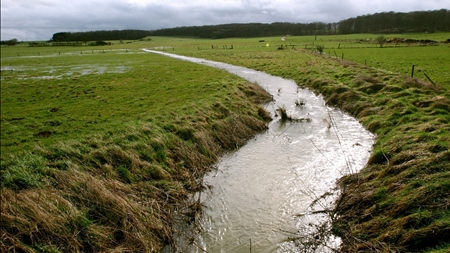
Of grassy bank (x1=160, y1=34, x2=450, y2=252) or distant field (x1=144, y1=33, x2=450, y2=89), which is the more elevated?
distant field (x1=144, y1=33, x2=450, y2=89)

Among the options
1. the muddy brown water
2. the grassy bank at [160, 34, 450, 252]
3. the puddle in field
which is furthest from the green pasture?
the grassy bank at [160, 34, 450, 252]

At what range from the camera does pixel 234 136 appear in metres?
15.6

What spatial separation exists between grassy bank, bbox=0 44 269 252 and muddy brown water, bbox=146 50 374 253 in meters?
1.03

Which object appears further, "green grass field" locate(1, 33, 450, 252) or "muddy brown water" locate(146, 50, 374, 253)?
"muddy brown water" locate(146, 50, 374, 253)

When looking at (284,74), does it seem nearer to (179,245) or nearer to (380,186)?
(380,186)

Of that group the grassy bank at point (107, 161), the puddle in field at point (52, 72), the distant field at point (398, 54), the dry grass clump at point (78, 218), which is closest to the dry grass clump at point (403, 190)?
the grassy bank at point (107, 161)

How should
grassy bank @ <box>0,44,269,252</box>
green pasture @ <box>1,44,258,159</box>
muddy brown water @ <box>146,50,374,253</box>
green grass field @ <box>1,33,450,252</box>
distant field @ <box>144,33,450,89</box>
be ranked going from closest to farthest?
1. green grass field @ <box>1,33,450,252</box>
2. grassy bank @ <box>0,44,269,252</box>
3. muddy brown water @ <box>146,50,374,253</box>
4. green pasture @ <box>1,44,258,159</box>
5. distant field @ <box>144,33,450,89</box>

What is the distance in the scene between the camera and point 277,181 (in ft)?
37.2

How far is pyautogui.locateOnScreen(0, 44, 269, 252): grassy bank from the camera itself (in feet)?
23.5

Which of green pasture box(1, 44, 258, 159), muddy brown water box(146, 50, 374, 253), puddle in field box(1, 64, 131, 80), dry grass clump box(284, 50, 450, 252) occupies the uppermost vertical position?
puddle in field box(1, 64, 131, 80)

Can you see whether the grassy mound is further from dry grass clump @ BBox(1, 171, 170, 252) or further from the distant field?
the distant field

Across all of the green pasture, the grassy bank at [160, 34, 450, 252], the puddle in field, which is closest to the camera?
the grassy bank at [160, 34, 450, 252]

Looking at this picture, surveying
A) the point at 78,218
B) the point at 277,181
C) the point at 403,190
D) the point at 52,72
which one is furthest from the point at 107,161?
the point at 52,72

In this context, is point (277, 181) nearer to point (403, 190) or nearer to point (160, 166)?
point (403, 190)
